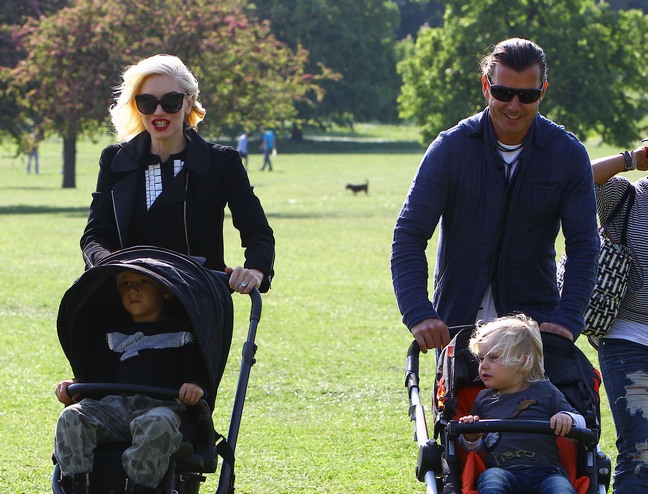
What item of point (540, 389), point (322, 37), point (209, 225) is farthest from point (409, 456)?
point (322, 37)

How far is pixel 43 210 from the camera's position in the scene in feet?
111

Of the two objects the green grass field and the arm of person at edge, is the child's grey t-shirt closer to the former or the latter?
the arm of person at edge

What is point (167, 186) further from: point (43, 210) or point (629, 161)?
point (43, 210)

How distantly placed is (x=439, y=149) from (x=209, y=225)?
3.53 ft

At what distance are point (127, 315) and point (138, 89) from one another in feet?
3.02

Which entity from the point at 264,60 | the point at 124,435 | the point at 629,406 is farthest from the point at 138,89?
the point at 264,60

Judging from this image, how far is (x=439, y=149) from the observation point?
17.1ft

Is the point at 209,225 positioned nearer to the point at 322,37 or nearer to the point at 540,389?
the point at 540,389

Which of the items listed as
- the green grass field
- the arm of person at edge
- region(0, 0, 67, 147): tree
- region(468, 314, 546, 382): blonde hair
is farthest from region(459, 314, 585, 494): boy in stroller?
region(0, 0, 67, 147): tree

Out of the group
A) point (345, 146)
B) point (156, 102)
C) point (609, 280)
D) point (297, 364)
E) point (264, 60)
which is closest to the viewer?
point (156, 102)

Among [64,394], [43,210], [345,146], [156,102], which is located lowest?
[345,146]

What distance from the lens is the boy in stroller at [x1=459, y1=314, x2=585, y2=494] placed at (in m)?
4.50

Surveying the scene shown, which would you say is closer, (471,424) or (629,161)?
(471,424)

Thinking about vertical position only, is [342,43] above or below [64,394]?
above
